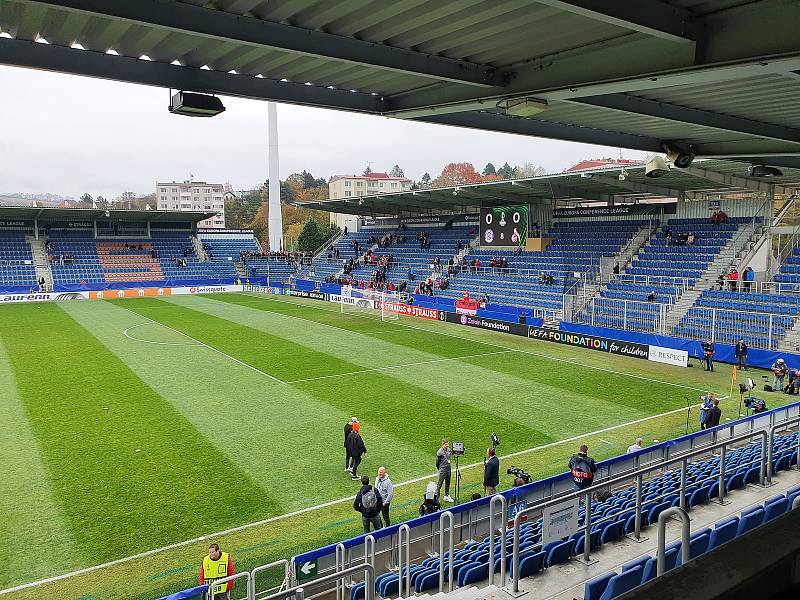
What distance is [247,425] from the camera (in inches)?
709

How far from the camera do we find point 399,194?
49.0 m

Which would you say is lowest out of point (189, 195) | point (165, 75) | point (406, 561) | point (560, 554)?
point (406, 561)

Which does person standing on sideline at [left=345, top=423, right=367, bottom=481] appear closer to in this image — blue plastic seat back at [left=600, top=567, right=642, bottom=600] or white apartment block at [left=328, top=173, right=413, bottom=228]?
blue plastic seat back at [left=600, top=567, right=642, bottom=600]

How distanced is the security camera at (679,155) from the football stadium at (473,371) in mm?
57

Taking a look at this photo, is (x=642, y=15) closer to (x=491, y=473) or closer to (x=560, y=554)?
(x=560, y=554)

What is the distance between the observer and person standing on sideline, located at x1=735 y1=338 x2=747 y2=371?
24828mm

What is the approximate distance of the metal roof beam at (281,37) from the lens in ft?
18.7

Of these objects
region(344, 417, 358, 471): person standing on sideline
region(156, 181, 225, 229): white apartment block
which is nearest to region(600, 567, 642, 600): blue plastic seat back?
region(344, 417, 358, 471): person standing on sideline

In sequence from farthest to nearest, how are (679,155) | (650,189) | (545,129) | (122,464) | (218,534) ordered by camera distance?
(650,189) < (122,464) < (679,155) < (218,534) < (545,129)

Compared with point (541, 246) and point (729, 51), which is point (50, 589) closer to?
point (729, 51)

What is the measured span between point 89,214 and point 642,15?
63.5 meters

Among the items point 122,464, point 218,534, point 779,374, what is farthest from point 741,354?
point 122,464

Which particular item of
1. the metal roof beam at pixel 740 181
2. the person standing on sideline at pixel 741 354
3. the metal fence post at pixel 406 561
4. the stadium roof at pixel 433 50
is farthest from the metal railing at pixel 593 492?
the metal roof beam at pixel 740 181

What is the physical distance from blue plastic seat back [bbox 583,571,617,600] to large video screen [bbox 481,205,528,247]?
3008cm
